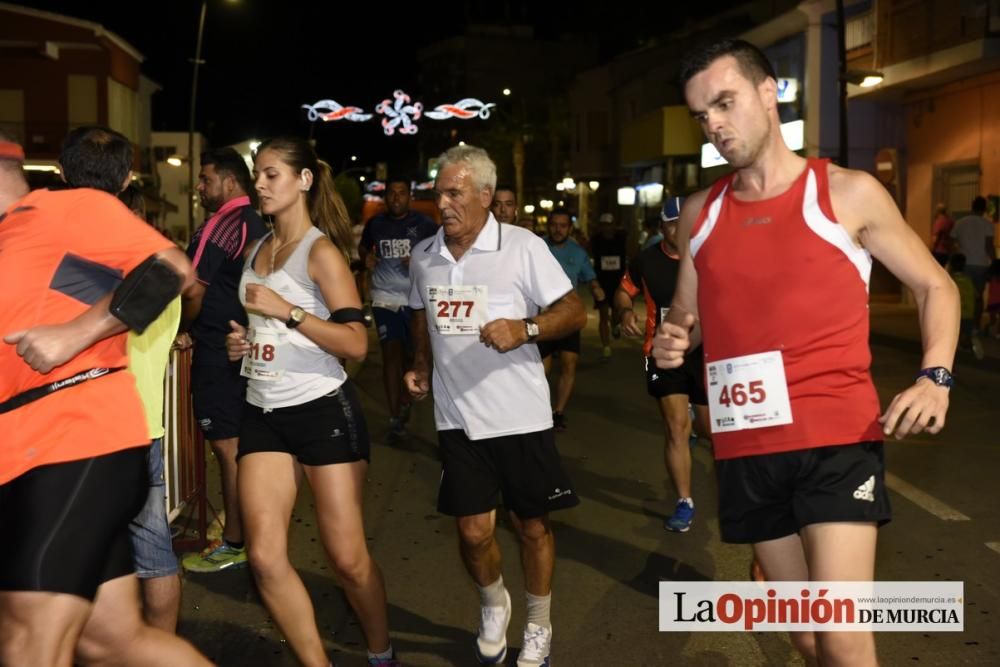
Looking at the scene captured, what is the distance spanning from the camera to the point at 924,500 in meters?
7.34

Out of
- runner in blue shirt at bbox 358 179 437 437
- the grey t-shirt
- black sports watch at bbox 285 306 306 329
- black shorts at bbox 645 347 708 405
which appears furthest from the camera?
the grey t-shirt

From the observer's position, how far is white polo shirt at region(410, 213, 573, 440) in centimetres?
463

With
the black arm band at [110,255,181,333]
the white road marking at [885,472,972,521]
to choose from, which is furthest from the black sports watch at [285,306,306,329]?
the white road marking at [885,472,972,521]

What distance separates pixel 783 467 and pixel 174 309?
2.15m

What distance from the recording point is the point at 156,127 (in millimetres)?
87688

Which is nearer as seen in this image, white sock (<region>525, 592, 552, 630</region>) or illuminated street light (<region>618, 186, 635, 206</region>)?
white sock (<region>525, 592, 552, 630</region>)

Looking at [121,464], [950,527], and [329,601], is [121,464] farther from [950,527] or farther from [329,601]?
[950,527]

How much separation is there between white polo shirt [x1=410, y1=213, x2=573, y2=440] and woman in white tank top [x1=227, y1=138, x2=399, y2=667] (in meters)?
0.44

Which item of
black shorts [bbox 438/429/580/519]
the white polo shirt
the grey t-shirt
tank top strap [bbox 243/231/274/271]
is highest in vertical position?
the grey t-shirt

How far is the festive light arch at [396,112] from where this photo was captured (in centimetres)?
2428

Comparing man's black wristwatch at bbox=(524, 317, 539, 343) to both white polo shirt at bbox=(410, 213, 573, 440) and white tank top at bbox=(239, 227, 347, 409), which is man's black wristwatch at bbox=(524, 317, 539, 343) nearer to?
white polo shirt at bbox=(410, 213, 573, 440)

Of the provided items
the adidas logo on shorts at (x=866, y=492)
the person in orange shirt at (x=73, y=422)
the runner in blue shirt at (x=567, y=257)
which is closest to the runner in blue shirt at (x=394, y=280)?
the runner in blue shirt at (x=567, y=257)

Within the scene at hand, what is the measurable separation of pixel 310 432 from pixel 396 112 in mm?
21679

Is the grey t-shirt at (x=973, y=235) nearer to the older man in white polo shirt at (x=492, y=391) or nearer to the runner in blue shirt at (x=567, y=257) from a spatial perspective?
the runner in blue shirt at (x=567, y=257)
